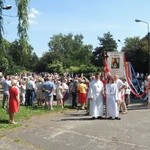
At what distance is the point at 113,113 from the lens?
16.8 metres

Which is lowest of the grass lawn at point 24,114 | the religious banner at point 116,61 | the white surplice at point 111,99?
the grass lawn at point 24,114

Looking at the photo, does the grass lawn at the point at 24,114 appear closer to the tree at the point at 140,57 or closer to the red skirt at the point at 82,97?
the red skirt at the point at 82,97

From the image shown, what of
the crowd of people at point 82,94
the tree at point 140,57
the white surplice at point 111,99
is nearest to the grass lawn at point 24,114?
the crowd of people at point 82,94

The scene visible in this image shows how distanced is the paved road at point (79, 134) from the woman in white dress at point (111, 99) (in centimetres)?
56

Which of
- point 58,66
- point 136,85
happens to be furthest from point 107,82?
point 58,66

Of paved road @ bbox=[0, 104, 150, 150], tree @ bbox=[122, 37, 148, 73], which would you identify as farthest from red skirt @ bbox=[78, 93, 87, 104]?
tree @ bbox=[122, 37, 148, 73]

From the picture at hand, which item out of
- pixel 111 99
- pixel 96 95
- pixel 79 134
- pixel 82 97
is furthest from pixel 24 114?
pixel 79 134

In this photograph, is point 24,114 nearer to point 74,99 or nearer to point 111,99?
point 111,99

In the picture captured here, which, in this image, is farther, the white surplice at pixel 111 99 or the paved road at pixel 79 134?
the white surplice at pixel 111 99

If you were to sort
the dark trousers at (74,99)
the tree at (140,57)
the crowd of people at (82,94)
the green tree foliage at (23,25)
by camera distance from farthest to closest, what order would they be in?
the tree at (140,57), the dark trousers at (74,99), the crowd of people at (82,94), the green tree foliage at (23,25)

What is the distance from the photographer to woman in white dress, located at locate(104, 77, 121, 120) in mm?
16859

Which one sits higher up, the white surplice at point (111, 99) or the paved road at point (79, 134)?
the white surplice at point (111, 99)

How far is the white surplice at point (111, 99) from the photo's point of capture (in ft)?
55.4

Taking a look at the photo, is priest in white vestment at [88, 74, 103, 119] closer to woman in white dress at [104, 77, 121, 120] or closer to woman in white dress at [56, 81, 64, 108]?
woman in white dress at [104, 77, 121, 120]
